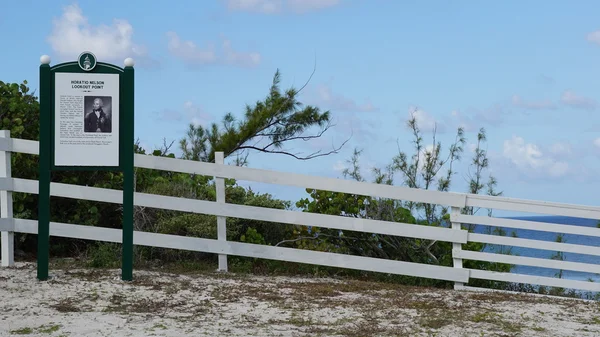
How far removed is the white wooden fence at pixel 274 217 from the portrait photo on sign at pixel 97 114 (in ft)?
3.34

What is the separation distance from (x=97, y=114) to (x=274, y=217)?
2853 millimetres

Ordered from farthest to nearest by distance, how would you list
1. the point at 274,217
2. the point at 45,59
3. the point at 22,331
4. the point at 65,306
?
the point at 274,217 → the point at 45,59 → the point at 65,306 → the point at 22,331

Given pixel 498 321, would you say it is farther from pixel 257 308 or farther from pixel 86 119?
pixel 86 119

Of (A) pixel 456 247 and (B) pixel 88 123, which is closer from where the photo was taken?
(B) pixel 88 123

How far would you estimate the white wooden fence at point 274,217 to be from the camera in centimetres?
1048

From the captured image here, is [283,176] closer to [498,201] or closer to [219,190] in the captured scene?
[219,190]

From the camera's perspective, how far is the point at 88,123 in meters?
9.64

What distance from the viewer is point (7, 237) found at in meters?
10.8

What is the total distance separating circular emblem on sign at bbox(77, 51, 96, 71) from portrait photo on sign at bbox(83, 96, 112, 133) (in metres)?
0.40

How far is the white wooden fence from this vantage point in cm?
1048

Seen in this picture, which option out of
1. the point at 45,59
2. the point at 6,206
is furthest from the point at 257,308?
the point at 6,206

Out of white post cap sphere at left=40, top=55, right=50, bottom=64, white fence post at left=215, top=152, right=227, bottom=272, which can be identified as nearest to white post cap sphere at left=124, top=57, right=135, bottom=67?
white post cap sphere at left=40, top=55, right=50, bottom=64

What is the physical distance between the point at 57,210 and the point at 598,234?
29.2ft

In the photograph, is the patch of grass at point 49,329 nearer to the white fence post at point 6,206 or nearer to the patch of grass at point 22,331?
the patch of grass at point 22,331
